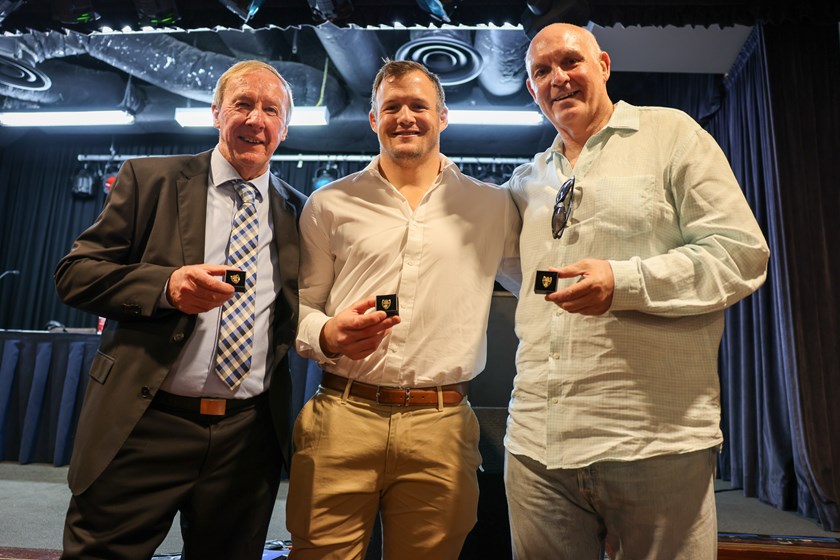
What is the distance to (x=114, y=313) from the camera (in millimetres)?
1483

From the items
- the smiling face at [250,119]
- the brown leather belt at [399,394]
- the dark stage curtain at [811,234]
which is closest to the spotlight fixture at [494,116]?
the dark stage curtain at [811,234]

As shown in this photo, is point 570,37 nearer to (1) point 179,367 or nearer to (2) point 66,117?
(1) point 179,367

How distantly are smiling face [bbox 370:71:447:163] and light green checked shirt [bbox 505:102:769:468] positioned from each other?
45 centimetres

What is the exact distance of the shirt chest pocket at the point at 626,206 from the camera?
4.31 ft

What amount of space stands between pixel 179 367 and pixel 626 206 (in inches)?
48.1

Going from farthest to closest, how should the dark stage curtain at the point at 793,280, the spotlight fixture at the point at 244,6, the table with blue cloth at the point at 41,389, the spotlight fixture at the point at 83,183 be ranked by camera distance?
the spotlight fixture at the point at 83,183 → the table with blue cloth at the point at 41,389 → the dark stage curtain at the point at 793,280 → the spotlight fixture at the point at 244,6

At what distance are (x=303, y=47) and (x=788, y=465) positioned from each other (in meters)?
5.61

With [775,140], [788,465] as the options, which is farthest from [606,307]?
[788,465]

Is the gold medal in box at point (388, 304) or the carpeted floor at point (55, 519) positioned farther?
the carpeted floor at point (55, 519)

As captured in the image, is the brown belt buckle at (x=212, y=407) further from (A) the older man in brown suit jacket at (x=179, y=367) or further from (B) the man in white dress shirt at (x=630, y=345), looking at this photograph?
(B) the man in white dress shirt at (x=630, y=345)

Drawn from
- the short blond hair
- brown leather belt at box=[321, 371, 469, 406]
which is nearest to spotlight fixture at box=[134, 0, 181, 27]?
the short blond hair

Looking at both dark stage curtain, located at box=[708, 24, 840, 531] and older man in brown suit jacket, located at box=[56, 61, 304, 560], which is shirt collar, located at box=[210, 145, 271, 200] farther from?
dark stage curtain, located at box=[708, 24, 840, 531]

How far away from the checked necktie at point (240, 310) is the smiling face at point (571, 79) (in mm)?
918

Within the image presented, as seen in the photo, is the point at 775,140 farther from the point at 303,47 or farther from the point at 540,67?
the point at 303,47
